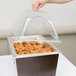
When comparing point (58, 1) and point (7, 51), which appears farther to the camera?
point (7, 51)

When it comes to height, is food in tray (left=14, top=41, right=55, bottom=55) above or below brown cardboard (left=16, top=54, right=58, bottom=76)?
above

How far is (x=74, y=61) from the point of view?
57.5 inches

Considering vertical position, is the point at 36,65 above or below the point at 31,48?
below

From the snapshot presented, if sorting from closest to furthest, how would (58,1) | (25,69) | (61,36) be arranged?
(25,69), (58,1), (61,36)

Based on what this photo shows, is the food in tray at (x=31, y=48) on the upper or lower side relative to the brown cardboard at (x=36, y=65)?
upper

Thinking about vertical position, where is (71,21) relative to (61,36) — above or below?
above

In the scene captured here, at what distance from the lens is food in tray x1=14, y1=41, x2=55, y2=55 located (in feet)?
2.18

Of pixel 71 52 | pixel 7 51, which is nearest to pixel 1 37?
pixel 7 51

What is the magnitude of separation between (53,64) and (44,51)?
90 millimetres

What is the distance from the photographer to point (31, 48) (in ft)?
2.33

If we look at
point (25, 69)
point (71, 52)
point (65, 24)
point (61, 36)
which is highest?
point (65, 24)

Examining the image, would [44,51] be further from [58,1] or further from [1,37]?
[1,37]

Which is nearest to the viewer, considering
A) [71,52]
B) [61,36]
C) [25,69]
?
[25,69]

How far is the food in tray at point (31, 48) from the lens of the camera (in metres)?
0.66
